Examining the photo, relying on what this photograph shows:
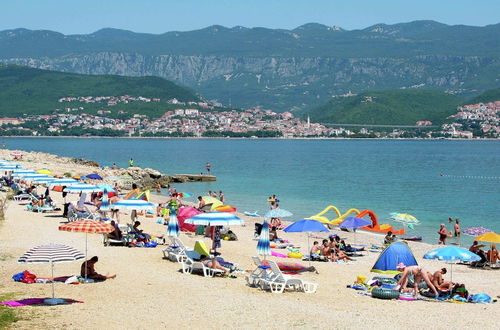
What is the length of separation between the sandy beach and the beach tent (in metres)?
0.43

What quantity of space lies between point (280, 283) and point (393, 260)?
427cm

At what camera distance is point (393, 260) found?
59.2ft

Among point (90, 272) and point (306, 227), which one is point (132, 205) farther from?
point (90, 272)

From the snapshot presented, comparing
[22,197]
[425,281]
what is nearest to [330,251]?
[425,281]

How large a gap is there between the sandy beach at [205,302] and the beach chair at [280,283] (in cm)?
20

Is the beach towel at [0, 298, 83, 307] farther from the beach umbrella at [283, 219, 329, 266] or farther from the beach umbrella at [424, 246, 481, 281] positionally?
the beach umbrella at [424, 246, 481, 281]

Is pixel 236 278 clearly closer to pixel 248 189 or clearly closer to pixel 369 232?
pixel 369 232

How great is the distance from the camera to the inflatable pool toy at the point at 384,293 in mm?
14773

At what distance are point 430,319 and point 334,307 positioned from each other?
1.83 m

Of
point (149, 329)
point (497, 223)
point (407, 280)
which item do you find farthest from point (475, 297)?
point (497, 223)

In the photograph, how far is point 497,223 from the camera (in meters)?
35.9

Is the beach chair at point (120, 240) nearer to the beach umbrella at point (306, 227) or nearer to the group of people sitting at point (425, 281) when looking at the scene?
the beach umbrella at point (306, 227)

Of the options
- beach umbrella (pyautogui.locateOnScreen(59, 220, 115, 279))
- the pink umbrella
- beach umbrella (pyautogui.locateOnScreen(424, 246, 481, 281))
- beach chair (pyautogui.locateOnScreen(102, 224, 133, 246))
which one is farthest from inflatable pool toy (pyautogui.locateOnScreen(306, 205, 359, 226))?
beach umbrella (pyautogui.locateOnScreen(59, 220, 115, 279))

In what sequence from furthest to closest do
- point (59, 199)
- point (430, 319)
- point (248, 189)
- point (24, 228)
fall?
point (248, 189) < point (59, 199) < point (24, 228) < point (430, 319)
